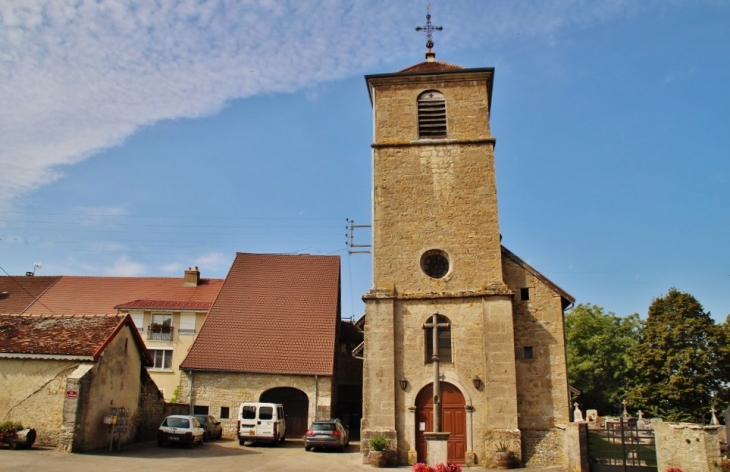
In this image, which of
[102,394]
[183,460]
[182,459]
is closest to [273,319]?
[102,394]

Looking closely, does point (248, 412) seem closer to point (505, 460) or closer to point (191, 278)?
point (505, 460)

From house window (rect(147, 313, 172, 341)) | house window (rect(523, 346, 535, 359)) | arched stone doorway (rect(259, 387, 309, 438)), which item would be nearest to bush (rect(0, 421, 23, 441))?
arched stone doorway (rect(259, 387, 309, 438))

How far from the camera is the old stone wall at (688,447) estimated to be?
13.3m

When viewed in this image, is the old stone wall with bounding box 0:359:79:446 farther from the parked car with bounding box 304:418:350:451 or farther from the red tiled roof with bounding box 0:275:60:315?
the red tiled roof with bounding box 0:275:60:315

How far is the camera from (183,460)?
1600 cm

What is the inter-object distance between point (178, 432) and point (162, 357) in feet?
40.4

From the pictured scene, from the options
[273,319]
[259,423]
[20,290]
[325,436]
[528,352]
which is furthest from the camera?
[20,290]

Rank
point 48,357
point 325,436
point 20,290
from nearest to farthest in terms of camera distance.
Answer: point 48,357 < point 325,436 < point 20,290

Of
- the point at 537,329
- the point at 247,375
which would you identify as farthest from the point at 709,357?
the point at 247,375

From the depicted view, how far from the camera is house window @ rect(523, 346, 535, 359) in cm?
1862

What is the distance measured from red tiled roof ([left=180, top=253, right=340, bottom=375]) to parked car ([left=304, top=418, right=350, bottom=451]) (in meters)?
4.05

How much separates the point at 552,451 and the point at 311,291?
15.1 meters

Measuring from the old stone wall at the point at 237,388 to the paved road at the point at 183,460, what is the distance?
161 inches

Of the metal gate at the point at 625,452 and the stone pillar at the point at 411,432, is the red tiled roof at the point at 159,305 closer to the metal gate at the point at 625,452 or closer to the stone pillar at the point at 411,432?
the stone pillar at the point at 411,432
